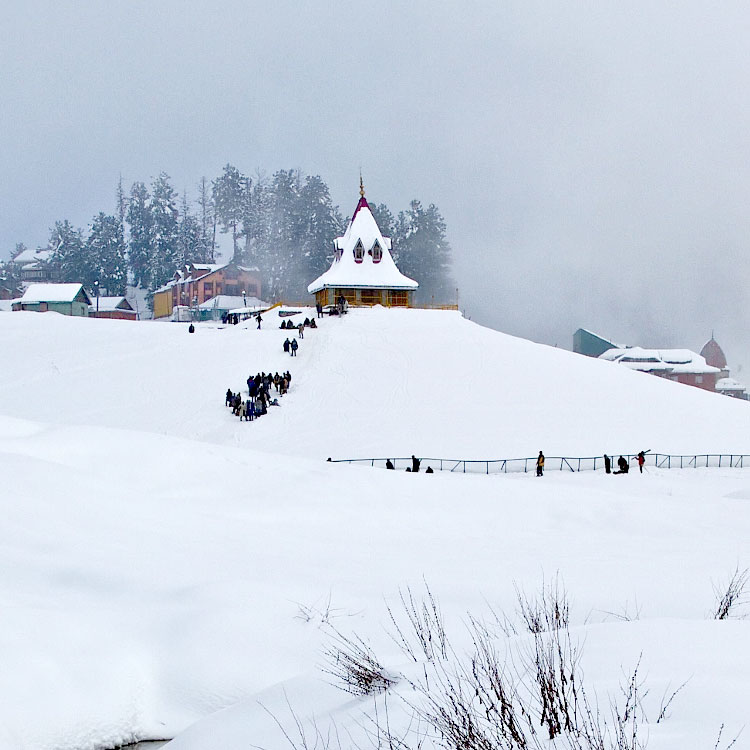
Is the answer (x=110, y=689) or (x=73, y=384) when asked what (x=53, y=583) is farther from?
(x=73, y=384)

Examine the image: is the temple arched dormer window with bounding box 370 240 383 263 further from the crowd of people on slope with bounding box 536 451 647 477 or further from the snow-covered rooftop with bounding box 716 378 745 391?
the snow-covered rooftop with bounding box 716 378 745 391

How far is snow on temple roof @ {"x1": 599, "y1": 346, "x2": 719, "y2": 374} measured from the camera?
82625mm

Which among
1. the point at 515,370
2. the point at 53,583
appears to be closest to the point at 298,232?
the point at 515,370

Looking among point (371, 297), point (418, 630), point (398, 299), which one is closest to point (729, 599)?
point (418, 630)

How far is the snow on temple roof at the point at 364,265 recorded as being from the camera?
60.7 meters

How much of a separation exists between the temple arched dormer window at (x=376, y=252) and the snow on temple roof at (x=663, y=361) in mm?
33988

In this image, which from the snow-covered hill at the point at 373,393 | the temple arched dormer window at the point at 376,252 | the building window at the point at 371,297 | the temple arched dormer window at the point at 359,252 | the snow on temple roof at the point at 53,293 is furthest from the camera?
the snow on temple roof at the point at 53,293

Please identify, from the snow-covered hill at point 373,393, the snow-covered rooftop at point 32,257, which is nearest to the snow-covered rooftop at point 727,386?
the snow-covered hill at point 373,393

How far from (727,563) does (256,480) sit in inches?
331

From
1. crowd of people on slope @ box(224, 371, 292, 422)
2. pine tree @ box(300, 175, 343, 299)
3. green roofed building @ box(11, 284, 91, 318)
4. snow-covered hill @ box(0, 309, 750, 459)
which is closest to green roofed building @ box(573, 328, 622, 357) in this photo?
pine tree @ box(300, 175, 343, 299)

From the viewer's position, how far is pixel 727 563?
11.0 m

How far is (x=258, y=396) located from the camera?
1231 inches

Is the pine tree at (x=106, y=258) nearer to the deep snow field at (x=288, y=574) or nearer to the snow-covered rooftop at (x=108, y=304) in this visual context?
the snow-covered rooftop at (x=108, y=304)

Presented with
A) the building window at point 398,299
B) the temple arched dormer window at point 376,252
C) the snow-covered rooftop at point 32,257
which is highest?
the snow-covered rooftop at point 32,257
